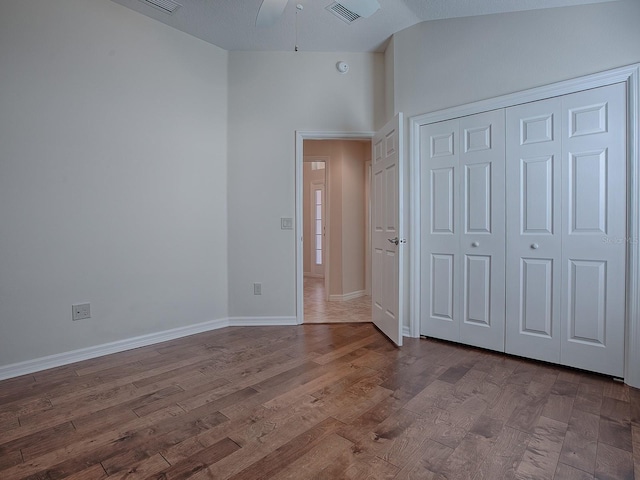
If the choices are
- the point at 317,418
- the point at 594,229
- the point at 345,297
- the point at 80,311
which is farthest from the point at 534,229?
the point at 80,311

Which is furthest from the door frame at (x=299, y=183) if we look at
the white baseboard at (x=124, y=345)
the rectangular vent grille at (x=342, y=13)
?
the rectangular vent grille at (x=342, y=13)

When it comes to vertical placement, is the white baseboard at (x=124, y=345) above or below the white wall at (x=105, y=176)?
below

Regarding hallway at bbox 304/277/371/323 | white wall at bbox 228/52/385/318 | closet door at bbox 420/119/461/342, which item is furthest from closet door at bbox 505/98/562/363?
hallway at bbox 304/277/371/323

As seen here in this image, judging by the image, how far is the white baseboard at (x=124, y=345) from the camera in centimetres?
245

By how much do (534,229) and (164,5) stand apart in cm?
341

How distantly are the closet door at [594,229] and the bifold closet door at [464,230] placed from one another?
0.44 m

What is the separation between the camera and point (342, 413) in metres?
1.90

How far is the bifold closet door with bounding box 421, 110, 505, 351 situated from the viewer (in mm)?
2828

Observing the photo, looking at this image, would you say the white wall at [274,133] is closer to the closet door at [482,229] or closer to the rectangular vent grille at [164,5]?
the rectangular vent grille at [164,5]

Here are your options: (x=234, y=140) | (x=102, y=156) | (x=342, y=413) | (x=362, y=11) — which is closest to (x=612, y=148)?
(x=362, y=11)

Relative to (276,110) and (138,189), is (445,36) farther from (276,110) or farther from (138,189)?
(138,189)

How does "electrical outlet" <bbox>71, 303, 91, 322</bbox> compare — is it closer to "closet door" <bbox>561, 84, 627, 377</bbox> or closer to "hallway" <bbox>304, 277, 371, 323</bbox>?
"hallway" <bbox>304, 277, 371, 323</bbox>

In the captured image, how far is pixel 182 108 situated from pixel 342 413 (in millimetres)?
2971

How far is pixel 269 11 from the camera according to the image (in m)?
2.08
